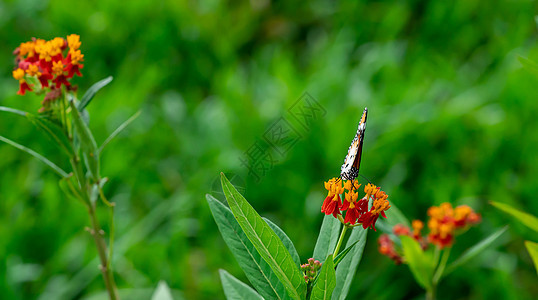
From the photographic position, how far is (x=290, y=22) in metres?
2.80

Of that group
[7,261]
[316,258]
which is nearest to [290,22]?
[7,261]

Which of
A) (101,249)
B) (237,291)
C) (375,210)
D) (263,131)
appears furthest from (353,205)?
(263,131)

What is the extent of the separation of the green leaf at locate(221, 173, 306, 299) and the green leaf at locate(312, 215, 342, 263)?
0.16ft

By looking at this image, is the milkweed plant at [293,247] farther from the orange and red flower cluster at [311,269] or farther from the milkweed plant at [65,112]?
the milkweed plant at [65,112]

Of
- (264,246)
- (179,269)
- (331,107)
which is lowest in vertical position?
(264,246)

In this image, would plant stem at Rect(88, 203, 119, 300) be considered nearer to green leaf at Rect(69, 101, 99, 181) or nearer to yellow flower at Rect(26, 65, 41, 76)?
green leaf at Rect(69, 101, 99, 181)

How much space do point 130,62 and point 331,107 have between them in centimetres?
92

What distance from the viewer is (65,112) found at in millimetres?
525

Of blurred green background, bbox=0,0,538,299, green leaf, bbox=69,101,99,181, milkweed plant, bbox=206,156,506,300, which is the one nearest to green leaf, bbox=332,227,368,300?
milkweed plant, bbox=206,156,506,300

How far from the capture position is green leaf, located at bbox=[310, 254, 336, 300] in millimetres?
368

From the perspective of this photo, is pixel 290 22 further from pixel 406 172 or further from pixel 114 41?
pixel 406 172

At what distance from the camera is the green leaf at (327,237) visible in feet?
1.49

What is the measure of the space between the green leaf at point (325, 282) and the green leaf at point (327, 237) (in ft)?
0.21

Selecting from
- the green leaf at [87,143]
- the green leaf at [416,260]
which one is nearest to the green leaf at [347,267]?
the green leaf at [416,260]
